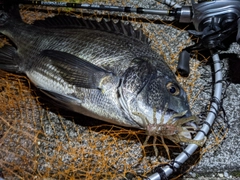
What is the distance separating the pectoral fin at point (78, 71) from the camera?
176cm

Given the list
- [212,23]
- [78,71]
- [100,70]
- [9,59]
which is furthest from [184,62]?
[9,59]

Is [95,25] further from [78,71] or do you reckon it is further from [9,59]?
[9,59]

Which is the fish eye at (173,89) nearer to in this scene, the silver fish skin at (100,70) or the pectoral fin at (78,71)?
the silver fish skin at (100,70)

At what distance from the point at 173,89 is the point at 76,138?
0.72 metres

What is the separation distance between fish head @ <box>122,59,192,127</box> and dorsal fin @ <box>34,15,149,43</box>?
29cm

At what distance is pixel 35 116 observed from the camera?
2.14 m

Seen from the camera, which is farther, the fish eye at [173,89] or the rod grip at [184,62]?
the rod grip at [184,62]

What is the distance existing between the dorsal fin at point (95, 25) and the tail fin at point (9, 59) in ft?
0.83

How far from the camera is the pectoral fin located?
1760 millimetres

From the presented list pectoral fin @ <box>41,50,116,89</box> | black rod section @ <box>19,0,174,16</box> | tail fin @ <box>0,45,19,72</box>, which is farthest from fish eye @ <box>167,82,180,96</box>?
tail fin @ <box>0,45,19,72</box>

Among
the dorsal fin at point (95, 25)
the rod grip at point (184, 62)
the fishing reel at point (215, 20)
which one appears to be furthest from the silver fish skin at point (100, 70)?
the fishing reel at point (215, 20)

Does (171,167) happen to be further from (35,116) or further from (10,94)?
(10,94)

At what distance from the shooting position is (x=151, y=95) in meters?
1.69

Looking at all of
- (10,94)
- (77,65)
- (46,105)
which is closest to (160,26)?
(77,65)
